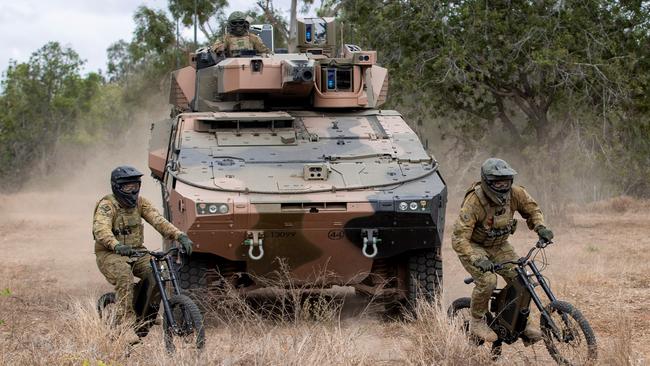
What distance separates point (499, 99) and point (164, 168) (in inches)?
456

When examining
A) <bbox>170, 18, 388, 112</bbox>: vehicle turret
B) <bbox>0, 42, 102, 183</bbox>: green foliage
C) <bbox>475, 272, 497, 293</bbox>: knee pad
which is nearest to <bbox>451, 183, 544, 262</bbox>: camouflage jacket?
<bbox>475, 272, 497, 293</bbox>: knee pad

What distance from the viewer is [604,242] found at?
17.2m

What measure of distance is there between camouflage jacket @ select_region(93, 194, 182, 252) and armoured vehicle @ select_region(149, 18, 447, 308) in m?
0.91

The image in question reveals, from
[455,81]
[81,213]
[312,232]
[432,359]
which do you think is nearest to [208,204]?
[312,232]

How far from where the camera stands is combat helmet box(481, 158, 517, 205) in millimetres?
7570

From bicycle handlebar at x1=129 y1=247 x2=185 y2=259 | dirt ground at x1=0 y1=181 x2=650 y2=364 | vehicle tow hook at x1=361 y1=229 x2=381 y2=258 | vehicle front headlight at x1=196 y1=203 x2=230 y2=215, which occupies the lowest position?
dirt ground at x1=0 y1=181 x2=650 y2=364

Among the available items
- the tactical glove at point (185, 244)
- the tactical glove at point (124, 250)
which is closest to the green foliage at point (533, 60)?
the tactical glove at point (185, 244)

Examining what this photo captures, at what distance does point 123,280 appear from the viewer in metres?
8.38

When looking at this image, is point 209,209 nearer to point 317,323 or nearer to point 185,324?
point 317,323

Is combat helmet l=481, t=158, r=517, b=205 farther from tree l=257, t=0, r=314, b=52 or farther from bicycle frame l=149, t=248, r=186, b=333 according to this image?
tree l=257, t=0, r=314, b=52

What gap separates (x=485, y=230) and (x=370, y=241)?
85.0 inches

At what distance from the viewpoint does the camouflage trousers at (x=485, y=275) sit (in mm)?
7730

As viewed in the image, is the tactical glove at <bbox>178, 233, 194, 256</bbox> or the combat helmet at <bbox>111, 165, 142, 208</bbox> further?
the combat helmet at <bbox>111, 165, 142, 208</bbox>

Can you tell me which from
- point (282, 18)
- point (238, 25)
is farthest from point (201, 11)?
point (238, 25)
